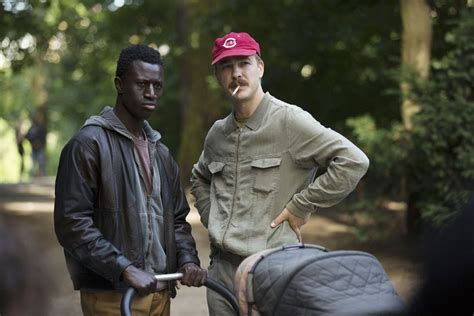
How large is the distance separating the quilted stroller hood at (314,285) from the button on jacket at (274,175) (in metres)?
0.74

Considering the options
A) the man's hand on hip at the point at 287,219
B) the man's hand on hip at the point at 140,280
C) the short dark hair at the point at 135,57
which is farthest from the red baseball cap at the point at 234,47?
the man's hand on hip at the point at 140,280

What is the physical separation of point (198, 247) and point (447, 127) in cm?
427

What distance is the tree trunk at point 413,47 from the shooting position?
952 cm

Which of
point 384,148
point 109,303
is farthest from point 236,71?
point 384,148

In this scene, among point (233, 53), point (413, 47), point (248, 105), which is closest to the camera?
point (233, 53)

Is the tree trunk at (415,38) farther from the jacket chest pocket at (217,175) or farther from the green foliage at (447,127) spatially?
the jacket chest pocket at (217,175)

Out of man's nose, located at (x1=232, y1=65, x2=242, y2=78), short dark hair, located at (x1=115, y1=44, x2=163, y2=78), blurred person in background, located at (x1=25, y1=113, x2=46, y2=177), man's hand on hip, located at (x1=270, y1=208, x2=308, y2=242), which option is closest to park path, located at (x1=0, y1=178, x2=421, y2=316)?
man's hand on hip, located at (x1=270, y1=208, x2=308, y2=242)

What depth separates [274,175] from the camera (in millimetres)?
3787

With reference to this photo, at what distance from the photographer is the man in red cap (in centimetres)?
374

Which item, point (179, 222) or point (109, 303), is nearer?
point (109, 303)

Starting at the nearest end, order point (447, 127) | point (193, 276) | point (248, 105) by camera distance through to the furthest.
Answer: point (193, 276) < point (248, 105) < point (447, 127)

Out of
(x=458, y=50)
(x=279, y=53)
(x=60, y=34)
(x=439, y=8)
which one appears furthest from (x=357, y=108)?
(x=60, y=34)

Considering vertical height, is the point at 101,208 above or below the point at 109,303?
above

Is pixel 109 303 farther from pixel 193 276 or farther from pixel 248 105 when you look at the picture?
pixel 248 105
